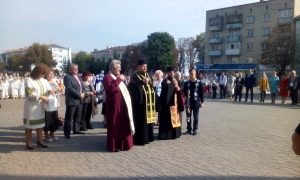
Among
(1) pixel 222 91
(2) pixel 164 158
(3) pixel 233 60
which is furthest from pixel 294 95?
(3) pixel 233 60

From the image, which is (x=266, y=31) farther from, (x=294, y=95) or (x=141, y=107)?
(x=141, y=107)

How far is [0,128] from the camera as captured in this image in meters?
9.63

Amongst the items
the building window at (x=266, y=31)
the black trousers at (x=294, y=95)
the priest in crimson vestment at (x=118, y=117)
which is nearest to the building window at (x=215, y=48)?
the building window at (x=266, y=31)

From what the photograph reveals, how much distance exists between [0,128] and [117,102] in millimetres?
5054

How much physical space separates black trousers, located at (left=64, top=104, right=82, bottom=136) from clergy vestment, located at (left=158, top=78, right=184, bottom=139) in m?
2.39

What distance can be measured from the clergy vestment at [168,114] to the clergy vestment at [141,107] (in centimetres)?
63

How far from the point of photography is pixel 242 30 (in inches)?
2435

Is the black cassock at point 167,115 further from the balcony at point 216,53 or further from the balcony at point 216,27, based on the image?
the balcony at point 216,27

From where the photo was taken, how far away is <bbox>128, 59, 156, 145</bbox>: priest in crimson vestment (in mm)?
7398

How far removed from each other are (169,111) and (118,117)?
1838 millimetres

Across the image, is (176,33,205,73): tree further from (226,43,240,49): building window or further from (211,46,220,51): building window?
(226,43,240,49): building window

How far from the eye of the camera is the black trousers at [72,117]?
809cm

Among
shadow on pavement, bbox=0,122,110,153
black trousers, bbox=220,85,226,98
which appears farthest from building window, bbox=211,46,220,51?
shadow on pavement, bbox=0,122,110,153

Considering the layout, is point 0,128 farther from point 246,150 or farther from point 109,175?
point 246,150
